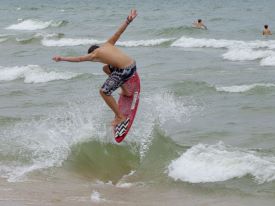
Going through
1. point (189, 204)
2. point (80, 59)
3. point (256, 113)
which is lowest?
point (256, 113)

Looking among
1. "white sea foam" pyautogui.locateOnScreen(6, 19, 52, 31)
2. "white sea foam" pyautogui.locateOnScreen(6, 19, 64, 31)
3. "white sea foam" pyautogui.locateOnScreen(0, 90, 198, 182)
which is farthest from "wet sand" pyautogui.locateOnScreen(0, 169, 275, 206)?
"white sea foam" pyautogui.locateOnScreen(6, 19, 52, 31)

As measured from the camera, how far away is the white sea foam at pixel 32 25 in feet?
160

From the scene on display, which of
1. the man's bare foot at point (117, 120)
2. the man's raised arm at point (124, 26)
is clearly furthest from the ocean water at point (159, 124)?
the man's raised arm at point (124, 26)

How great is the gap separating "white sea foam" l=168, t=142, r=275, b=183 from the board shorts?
5.56 ft

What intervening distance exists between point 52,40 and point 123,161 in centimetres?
2700

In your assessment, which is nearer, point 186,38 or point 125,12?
point 186,38

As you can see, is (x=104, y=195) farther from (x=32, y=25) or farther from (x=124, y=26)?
(x=32, y=25)

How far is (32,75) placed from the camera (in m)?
21.2

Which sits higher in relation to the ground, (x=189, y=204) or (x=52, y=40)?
(x=189, y=204)

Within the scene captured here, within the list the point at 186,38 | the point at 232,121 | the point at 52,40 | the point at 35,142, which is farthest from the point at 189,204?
the point at 52,40

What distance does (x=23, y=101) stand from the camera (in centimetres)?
1666

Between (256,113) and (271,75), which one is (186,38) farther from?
(256,113)

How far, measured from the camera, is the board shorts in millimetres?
9672

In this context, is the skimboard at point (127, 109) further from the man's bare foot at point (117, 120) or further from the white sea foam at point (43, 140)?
the white sea foam at point (43, 140)
